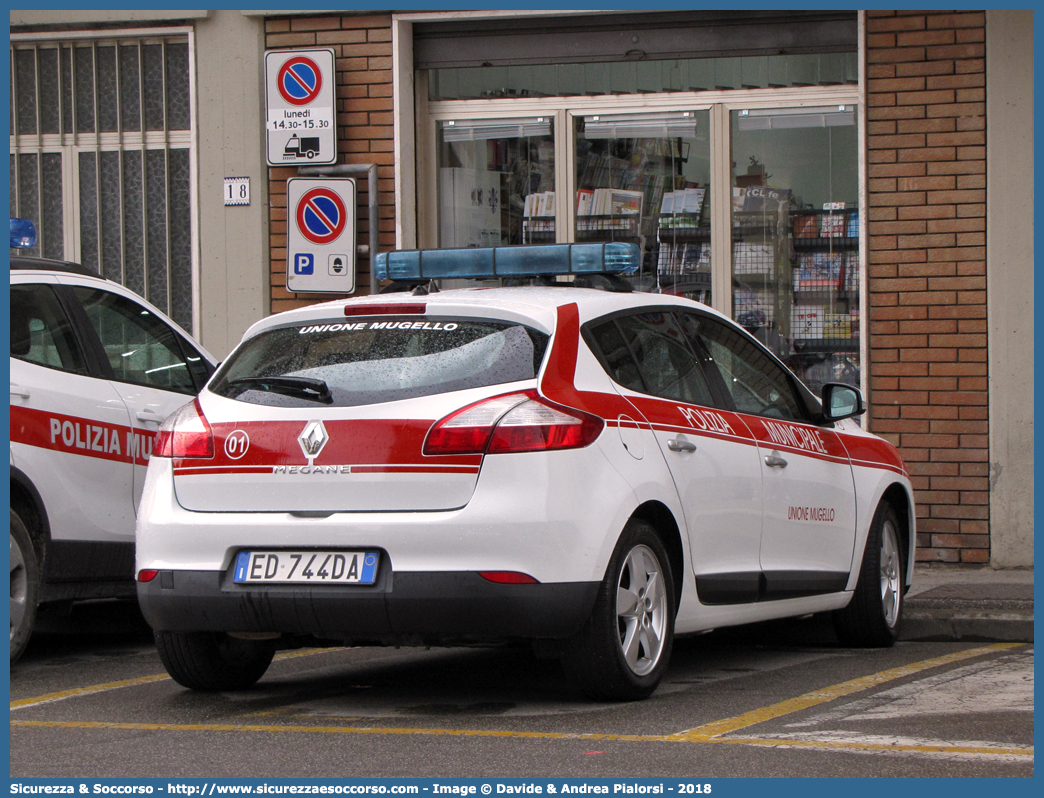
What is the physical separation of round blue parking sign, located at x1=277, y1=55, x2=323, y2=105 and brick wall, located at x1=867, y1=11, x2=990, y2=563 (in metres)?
3.87

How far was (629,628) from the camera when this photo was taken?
5.31m

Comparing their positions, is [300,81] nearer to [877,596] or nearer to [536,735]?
[877,596]

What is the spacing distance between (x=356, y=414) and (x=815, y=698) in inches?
78.2

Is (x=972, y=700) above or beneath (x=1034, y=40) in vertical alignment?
beneath

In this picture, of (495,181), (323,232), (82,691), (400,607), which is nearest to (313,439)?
(400,607)

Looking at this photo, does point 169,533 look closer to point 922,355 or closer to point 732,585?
point 732,585

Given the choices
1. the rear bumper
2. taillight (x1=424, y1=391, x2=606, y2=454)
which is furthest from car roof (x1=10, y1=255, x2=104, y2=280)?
taillight (x1=424, y1=391, x2=606, y2=454)

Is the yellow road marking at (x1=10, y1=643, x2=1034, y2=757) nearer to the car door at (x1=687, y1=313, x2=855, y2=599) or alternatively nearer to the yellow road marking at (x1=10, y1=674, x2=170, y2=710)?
the yellow road marking at (x1=10, y1=674, x2=170, y2=710)

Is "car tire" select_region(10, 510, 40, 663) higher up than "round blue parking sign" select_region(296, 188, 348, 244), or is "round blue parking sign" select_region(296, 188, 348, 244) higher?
"round blue parking sign" select_region(296, 188, 348, 244)

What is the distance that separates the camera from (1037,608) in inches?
282

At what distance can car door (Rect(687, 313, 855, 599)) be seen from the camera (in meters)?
6.28

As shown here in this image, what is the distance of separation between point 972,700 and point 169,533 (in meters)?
2.92

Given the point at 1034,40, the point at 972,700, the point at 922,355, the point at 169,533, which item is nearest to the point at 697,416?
the point at 972,700

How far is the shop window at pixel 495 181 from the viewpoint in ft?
36.8
